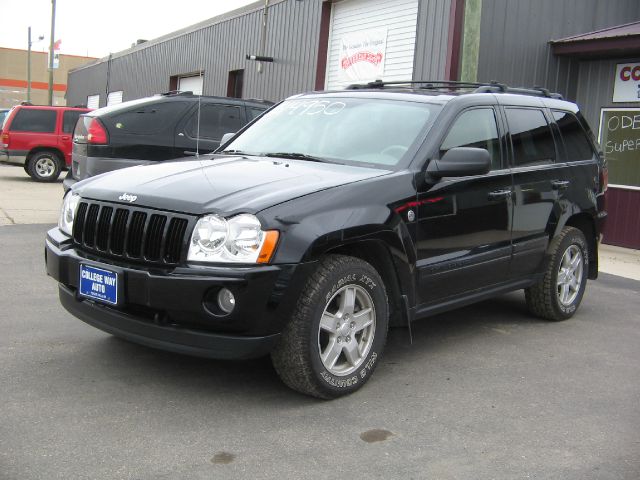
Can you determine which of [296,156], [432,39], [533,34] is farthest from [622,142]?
[296,156]

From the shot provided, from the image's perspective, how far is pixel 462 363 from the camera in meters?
4.84

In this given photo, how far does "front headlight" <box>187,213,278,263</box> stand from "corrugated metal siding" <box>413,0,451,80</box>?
26.0ft

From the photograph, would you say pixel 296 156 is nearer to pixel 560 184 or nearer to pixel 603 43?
pixel 560 184

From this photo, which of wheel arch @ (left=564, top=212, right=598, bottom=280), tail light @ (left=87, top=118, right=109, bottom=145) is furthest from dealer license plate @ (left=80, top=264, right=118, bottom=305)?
tail light @ (left=87, top=118, right=109, bottom=145)

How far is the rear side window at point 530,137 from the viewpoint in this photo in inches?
214

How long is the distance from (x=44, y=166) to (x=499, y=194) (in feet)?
49.7

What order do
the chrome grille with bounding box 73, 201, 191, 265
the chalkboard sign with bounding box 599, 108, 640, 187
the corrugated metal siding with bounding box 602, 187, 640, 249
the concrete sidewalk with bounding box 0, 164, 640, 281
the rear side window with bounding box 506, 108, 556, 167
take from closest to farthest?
the chrome grille with bounding box 73, 201, 191, 265 < the rear side window with bounding box 506, 108, 556, 167 < the concrete sidewalk with bounding box 0, 164, 640, 281 < the corrugated metal siding with bounding box 602, 187, 640, 249 < the chalkboard sign with bounding box 599, 108, 640, 187

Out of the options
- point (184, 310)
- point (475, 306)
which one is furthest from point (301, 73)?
point (184, 310)

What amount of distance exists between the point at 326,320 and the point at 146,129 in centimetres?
673

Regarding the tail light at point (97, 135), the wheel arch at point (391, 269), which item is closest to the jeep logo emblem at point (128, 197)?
the wheel arch at point (391, 269)

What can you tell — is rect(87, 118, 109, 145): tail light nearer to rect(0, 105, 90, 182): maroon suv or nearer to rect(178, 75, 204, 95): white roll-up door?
rect(0, 105, 90, 182): maroon suv

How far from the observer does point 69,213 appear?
4391mm

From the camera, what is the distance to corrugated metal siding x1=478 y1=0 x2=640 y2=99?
36.1 ft

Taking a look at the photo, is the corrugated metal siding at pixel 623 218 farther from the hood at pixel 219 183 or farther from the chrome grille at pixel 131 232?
the chrome grille at pixel 131 232
